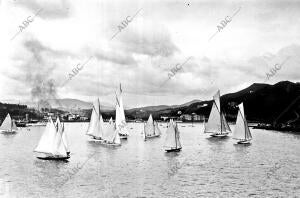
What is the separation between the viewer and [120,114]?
99188mm

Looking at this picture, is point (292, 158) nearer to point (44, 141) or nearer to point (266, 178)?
point (266, 178)

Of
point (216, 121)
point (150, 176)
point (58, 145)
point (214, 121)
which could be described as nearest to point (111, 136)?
point (58, 145)

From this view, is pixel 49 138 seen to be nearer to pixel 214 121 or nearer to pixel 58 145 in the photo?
pixel 58 145

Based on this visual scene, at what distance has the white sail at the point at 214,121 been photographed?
366 feet

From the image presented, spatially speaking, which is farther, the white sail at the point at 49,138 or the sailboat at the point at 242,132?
the sailboat at the point at 242,132

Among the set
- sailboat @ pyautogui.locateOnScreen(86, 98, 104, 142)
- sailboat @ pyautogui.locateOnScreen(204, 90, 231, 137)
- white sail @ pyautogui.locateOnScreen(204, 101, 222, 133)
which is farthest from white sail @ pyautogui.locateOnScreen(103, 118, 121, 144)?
sailboat @ pyautogui.locateOnScreen(204, 90, 231, 137)

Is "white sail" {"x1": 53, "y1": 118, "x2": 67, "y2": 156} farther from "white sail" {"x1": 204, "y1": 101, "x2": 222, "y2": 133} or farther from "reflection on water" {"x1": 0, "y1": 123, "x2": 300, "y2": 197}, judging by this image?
"white sail" {"x1": 204, "y1": 101, "x2": 222, "y2": 133}

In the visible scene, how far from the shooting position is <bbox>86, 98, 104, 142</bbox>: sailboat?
92.4 metres

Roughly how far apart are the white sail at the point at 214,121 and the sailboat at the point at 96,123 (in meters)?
34.9

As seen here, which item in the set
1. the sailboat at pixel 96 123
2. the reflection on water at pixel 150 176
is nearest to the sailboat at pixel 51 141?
the reflection on water at pixel 150 176

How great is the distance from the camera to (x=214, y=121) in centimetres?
11488

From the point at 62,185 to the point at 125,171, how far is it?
11.3 m

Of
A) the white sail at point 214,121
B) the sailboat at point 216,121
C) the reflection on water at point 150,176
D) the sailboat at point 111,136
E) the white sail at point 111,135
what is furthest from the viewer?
the sailboat at point 216,121

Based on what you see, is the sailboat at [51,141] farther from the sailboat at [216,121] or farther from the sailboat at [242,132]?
the sailboat at [216,121]
